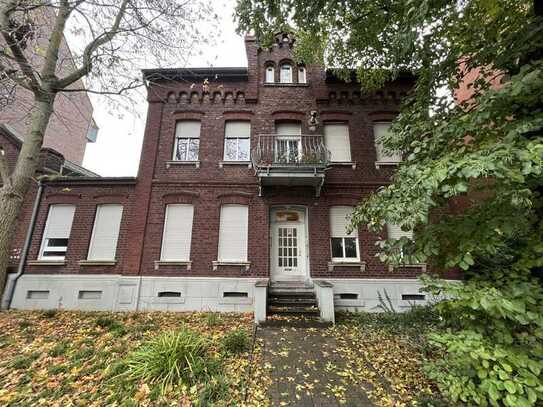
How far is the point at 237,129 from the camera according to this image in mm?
9266

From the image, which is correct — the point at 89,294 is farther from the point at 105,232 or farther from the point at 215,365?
the point at 215,365

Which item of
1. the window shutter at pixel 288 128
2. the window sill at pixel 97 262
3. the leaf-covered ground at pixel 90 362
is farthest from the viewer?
the window shutter at pixel 288 128

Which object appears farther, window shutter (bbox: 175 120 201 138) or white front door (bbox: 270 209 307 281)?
window shutter (bbox: 175 120 201 138)

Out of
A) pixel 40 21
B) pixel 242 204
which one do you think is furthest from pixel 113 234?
pixel 40 21

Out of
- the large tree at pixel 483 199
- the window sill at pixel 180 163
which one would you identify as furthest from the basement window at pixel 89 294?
A: the large tree at pixel 483 199

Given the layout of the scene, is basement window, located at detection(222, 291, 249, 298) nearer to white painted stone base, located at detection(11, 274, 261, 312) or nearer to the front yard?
white painted stone base, located at detection(11, 274, 261, 312)

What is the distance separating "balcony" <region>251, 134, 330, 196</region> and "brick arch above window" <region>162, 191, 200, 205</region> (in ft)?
7.67

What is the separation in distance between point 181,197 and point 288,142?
4.30m

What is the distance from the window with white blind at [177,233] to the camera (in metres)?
8.10

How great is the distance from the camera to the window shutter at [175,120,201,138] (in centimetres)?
924

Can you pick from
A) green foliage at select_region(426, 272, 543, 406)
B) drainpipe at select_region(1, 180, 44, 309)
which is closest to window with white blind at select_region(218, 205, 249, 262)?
green foliage at select_region(426, 272, 543, 406)

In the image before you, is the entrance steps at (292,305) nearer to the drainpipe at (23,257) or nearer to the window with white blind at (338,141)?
the window with white blind at (338,141)

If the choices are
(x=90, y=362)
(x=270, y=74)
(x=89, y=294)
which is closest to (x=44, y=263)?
(x=89, y=294)

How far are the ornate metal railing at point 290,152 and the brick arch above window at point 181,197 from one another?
7.84ft
